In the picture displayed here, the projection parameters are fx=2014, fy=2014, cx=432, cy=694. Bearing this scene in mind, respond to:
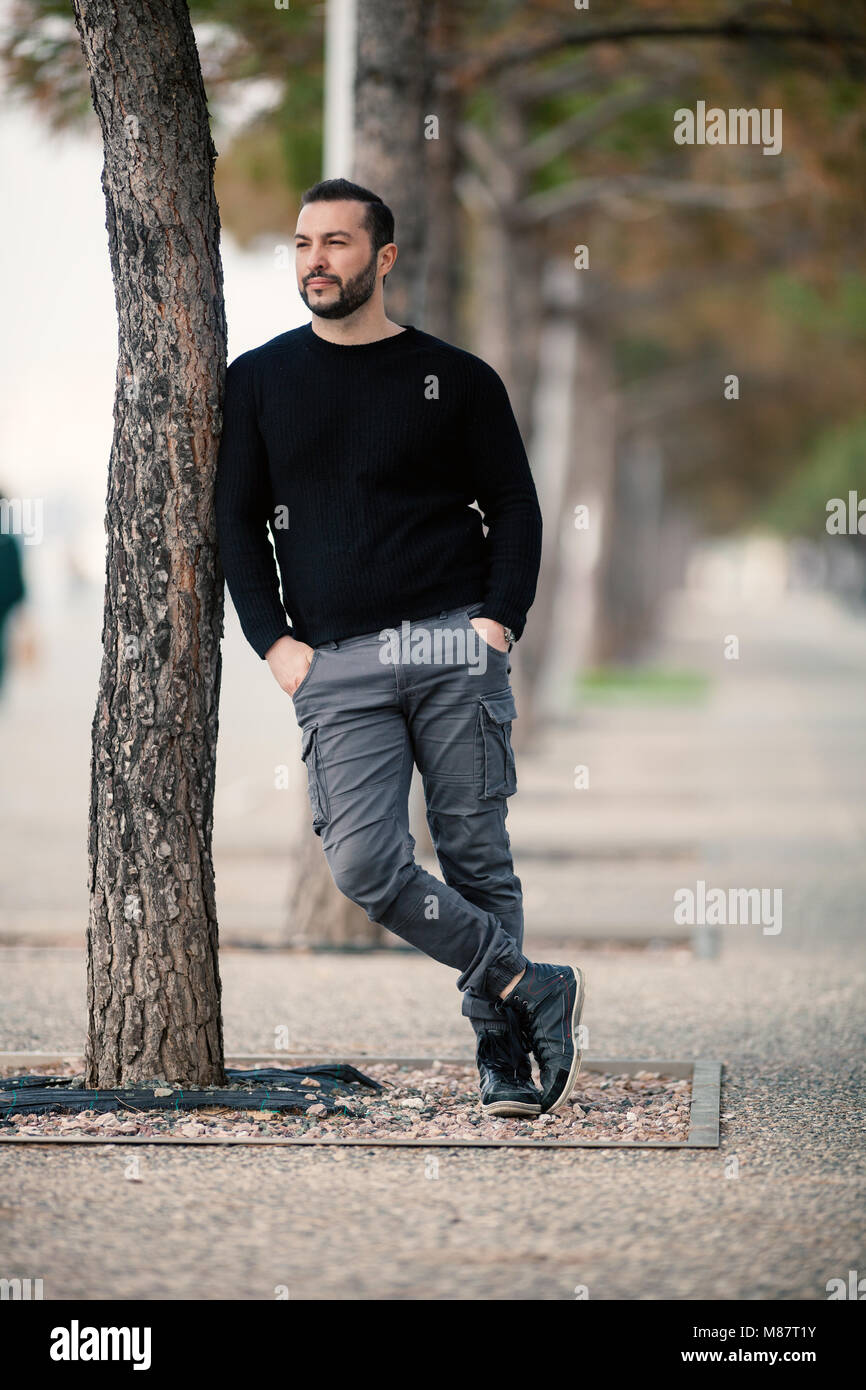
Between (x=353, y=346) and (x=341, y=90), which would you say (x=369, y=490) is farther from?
(x=341, y=90)

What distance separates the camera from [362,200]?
15.7 feet

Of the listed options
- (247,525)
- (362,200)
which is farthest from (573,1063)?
(362,200)

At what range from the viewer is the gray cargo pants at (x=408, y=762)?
4691 millimetres

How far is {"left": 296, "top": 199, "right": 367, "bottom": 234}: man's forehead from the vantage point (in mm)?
4723

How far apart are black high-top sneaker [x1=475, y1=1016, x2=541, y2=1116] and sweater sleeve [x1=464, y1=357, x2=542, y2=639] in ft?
3.21

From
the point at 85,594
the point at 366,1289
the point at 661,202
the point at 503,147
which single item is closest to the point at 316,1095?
the point at 366,1289

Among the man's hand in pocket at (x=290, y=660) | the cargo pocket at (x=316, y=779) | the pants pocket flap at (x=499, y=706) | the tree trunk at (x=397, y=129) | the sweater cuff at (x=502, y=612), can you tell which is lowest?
the cargo pocket at (x=316, y=779)

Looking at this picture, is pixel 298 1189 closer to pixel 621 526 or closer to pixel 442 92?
pixel 442 92

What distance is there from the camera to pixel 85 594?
59.2 m

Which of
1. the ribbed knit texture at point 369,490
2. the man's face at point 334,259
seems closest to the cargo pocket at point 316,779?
the ribbed knit texture at point 369,490

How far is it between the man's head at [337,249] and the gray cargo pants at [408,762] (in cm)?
78

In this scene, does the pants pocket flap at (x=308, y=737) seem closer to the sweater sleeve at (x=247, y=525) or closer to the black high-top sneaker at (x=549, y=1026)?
the sweater sleeve at (x=247, y=525)

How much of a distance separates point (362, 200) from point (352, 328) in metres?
0.30
